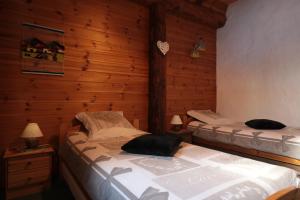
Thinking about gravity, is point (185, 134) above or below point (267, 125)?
below

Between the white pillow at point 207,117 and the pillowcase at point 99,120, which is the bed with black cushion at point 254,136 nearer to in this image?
the white pillow at point 207,117

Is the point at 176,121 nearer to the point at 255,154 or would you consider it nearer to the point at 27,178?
the point at 255,154

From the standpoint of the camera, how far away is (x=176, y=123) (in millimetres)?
3275

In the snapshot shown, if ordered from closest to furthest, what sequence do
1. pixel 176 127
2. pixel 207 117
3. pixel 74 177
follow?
pixel 74 177
pixel 176 127
pixel 207 117

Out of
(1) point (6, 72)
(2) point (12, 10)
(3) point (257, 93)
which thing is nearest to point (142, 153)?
(1) point (6, 72)

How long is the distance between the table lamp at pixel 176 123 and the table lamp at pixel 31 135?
192 cm

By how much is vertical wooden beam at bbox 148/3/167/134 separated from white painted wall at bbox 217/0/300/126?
1641 mm

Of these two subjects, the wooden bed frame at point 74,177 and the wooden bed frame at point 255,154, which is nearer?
the wooden bed frame at point 74,177

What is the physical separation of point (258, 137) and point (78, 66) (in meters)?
2.46

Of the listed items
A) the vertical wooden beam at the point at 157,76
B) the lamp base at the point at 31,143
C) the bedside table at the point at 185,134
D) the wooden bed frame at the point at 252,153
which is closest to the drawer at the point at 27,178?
the lamp base at the point at 31,143

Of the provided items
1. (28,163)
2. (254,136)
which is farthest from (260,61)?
(28,163)

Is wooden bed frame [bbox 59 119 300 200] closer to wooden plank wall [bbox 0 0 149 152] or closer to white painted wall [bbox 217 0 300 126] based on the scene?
wooden plank wall [bbox 0 0 149 152]

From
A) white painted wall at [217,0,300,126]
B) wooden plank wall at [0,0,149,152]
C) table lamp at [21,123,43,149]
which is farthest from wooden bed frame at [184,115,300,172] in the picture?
table lamp at [21,123,43,149]

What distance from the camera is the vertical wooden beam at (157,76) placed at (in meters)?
3.16
